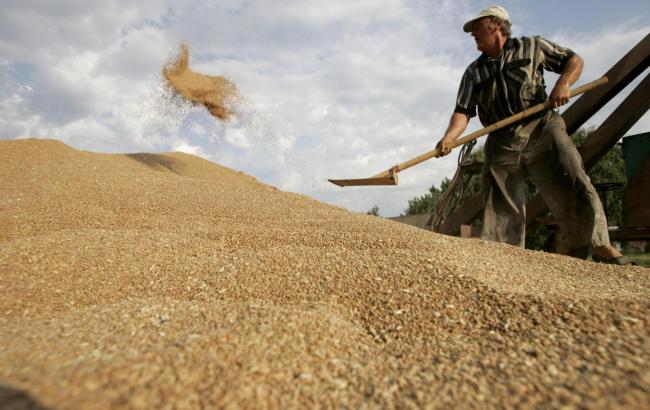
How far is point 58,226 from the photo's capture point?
2.99 meters

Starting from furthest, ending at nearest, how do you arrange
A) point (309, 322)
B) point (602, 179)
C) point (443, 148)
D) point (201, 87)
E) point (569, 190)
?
point (602, 179) → point (201, 87) → point (443, 148) → point (569, 190) → point (309, 322)

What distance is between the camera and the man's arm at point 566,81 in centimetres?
274

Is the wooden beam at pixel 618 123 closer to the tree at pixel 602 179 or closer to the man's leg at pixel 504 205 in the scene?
the man's leg at pixel 504 205

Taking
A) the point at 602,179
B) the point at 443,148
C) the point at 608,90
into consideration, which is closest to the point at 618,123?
the point at 608,90

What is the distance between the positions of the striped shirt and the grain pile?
1.05 m

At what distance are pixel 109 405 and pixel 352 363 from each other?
1.87ft

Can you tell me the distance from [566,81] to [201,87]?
18.3 ft

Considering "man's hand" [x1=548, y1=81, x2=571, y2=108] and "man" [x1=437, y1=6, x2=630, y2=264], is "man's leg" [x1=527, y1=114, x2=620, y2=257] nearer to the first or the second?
"man" [x1=437, y1=6, x2=630, y2=264]

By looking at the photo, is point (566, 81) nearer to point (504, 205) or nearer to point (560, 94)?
point (560, 94)

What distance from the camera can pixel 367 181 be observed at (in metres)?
2.96

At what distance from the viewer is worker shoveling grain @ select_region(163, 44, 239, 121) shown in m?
6.73

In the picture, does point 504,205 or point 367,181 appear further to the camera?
point 504,205

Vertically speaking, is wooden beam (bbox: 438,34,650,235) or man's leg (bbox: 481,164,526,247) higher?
wooden beam (bbox: 438,34,650,235)

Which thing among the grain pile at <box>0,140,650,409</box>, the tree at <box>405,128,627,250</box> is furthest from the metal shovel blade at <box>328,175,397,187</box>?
the tree at <box>405,128,627,250</box>
